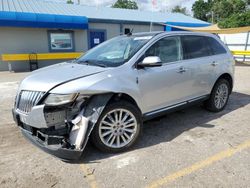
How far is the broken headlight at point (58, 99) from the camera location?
9.71ft

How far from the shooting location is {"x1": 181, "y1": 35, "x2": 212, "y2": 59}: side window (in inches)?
175

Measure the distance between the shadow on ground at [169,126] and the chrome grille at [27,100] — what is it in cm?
107

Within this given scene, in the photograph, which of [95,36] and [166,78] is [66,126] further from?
[95,36]

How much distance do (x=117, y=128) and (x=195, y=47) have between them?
8.15 ft

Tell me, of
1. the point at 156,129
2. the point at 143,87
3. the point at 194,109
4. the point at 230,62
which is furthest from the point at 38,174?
the point at 230,62

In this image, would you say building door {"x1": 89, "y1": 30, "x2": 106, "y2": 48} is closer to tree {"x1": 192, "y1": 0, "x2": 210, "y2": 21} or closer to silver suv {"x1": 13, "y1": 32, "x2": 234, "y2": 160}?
silver suv {"x1": 13, "y1": 32, "x2": 234, "y2": 160}

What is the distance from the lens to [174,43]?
4.28 meters

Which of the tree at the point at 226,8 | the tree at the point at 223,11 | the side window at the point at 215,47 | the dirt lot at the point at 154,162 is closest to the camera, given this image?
the dirt lot at the point at 154,162

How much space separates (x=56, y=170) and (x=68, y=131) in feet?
1.79

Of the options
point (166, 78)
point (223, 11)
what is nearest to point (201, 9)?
point (223, 11)

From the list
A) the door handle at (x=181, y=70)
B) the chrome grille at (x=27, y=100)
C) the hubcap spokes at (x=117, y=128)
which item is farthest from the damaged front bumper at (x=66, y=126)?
the door handle at (x=181, y=70)

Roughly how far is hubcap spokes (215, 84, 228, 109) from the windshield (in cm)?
236

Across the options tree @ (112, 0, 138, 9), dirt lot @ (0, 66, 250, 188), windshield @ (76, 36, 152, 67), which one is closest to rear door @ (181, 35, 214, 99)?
dirt lot @ (0, 66, 250, 188)

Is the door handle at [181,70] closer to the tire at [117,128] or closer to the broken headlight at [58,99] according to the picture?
the tire at [117,128]
